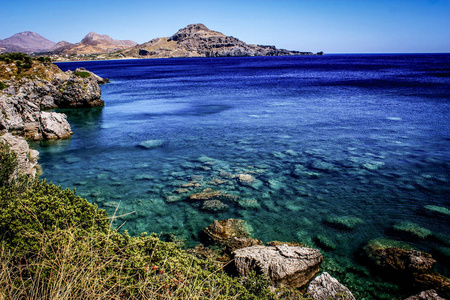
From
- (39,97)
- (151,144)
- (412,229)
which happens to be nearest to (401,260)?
(412,229)

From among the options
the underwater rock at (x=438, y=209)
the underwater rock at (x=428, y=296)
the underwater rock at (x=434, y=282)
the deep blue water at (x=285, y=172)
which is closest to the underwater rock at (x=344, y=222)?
the deep blue water at (x=285, y=172)

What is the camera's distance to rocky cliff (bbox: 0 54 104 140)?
24.2m

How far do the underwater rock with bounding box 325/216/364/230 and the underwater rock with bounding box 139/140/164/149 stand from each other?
47.9 feet

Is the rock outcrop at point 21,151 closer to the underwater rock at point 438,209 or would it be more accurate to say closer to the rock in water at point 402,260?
the rock in water at point 402,260

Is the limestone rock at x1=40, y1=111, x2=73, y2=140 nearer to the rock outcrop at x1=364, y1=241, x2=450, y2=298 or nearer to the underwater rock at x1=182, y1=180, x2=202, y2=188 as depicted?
the underwater rock at x1=182, y1=180, x2=202, y2=188

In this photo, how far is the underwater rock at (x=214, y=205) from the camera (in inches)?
506

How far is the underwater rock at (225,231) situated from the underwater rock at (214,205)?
130cm

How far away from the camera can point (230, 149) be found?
2070 centimetres

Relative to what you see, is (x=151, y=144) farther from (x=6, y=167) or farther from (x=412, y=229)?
(x=412, y=229)

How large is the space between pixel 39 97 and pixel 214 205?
3528 cm

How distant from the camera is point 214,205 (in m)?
13.1

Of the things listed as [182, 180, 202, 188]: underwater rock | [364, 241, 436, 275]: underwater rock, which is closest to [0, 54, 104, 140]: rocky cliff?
[182, 180, 202, 188]: underwater rock

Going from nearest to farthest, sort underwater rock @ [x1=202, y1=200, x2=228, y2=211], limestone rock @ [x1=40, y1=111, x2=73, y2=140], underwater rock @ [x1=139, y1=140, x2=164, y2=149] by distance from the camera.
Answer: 1. underwater rock @ [x1=202, y1=200, x2=228, y2=211]
2. underwater rock @ [x1=139, y1=140, x2=164, y2=149]
3. limestone rock @ [x1=40, y1=111, x2=73, y2=140]

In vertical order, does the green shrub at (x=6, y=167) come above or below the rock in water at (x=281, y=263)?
above
